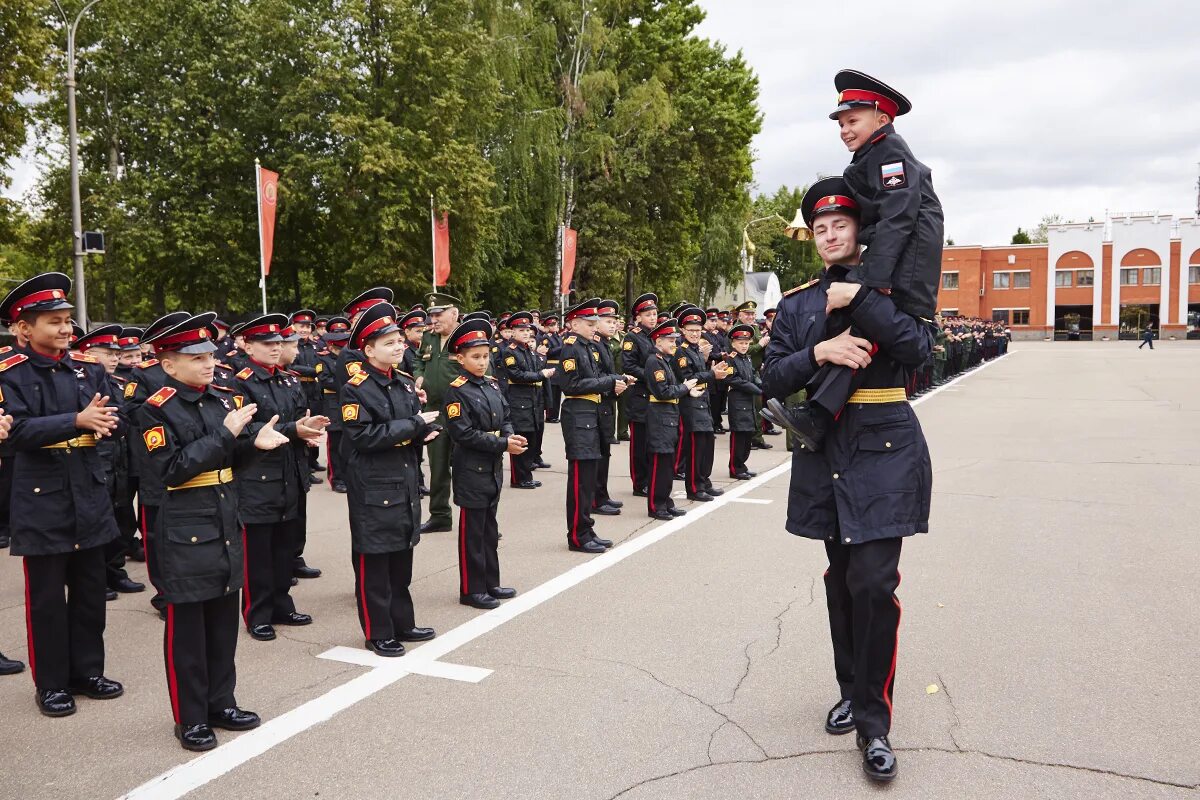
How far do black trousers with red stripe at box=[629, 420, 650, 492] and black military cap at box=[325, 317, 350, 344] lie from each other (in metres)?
3.59

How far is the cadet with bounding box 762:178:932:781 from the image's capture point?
372cm

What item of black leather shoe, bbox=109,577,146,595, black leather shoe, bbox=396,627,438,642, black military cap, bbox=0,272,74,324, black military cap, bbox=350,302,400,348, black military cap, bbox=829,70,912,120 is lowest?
black leather shoe, bbox=109,577,146,595

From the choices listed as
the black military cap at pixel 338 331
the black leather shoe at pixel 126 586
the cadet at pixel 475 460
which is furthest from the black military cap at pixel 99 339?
the black military cap at pixel 338 331

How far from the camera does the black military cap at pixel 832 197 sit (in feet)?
12.7

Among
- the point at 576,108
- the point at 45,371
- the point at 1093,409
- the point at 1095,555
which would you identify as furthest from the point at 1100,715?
the point at 576,108

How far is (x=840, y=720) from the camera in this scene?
14.0 feet

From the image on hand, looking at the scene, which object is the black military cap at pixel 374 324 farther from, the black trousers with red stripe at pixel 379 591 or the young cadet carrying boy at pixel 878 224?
the young cadet carrying boy at pixel 878 224

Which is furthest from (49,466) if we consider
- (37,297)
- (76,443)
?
(37,297)

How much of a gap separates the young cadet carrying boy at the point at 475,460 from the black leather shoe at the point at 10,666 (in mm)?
2579

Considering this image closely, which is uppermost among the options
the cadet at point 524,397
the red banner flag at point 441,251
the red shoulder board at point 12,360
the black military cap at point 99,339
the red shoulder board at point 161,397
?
the red banner flag at point 441,251

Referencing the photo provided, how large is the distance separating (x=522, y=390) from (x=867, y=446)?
851cm

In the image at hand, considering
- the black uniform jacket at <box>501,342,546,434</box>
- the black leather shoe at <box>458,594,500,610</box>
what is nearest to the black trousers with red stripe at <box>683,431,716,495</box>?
the black uniform jacket at <box>501,342,546,434</box>

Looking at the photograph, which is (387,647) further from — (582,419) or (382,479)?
(582,419)

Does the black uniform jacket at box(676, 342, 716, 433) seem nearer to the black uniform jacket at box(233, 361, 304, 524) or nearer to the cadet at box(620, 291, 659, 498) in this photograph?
the cadet at box(620, 291, 659, 498)
